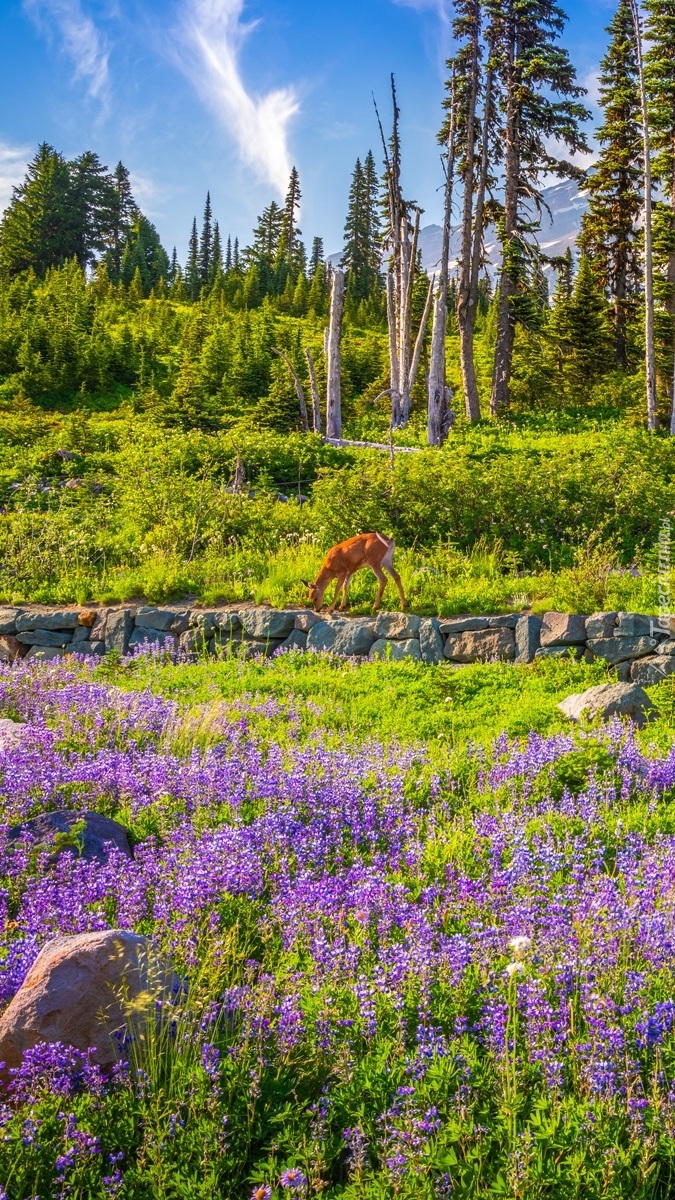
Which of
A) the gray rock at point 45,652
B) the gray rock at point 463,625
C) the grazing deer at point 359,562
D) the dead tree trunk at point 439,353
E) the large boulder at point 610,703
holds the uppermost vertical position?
the dead tree trunk at point 439,353

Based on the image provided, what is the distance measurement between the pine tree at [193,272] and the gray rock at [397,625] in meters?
68.2

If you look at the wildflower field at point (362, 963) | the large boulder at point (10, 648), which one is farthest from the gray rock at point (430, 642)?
the large boulder at point (10, 648)

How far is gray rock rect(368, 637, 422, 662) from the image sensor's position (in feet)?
31.3

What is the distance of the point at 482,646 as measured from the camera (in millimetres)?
9617

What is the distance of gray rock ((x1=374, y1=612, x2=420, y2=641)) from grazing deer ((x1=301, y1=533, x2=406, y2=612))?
36 centimetres

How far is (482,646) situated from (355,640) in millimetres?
1504

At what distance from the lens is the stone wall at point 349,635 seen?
9172 mm

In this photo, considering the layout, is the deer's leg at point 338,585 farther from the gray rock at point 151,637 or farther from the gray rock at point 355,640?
the gray rock at point 151,637

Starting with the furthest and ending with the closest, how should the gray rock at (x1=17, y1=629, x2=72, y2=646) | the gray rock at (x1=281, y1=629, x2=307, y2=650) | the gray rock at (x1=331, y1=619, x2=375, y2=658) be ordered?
1. the gray rock at (x1=17, y1=629, x2=72, y2=646)
2. the gray rock at (x1=281, y1=629, x2=307, y2=650)
3. the gray rock at (x1=331, y1=619, x2=375, y2=658)

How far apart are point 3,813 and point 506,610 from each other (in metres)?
6.61

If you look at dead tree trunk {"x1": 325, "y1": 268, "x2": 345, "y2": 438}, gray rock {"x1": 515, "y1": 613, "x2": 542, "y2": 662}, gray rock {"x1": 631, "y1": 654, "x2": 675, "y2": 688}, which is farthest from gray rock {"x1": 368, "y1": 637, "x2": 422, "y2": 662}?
dead tree trunk {"x1": 325, "y1": 268, "x2": 345, "y2": 438}

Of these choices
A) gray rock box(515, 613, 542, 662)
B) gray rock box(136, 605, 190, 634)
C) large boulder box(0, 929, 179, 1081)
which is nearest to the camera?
large boulder box(0, 929, 179, 1081)

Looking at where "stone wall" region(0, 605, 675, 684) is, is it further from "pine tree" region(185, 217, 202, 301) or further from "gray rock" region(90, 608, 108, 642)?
"pine tree" region(185, 217, 202, 301)

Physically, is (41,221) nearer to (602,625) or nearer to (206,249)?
(206,249)
